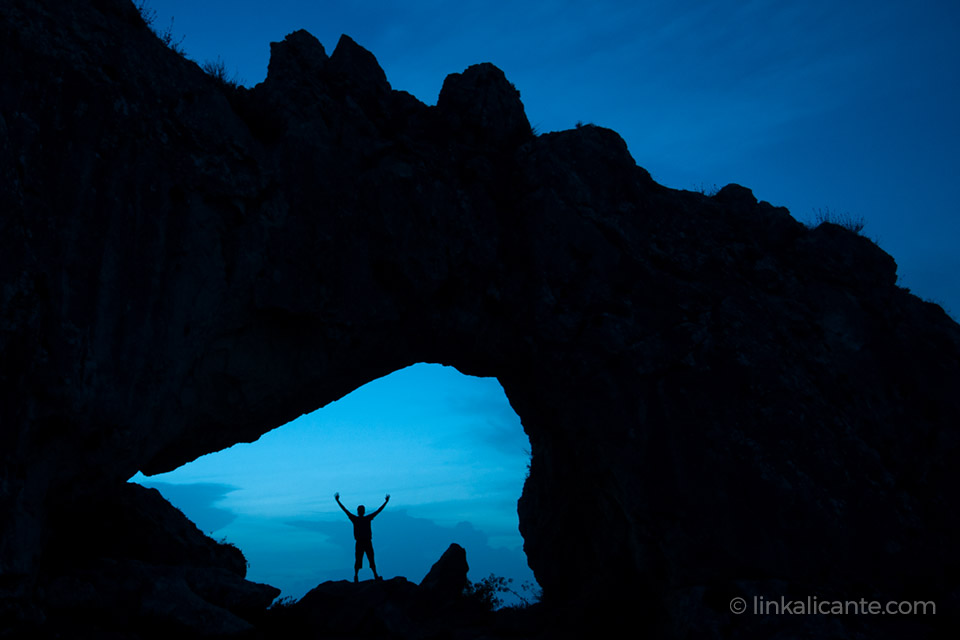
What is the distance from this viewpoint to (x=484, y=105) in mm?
18109

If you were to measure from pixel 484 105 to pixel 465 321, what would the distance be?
19.8 ft

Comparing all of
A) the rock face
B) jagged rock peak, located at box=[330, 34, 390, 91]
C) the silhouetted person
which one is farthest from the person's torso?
jagged rock peak, located at box=[330, 34, 390, 91]

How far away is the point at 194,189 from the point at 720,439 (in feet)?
38.0

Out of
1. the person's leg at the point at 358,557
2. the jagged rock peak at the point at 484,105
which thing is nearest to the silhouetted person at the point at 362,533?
the person's leg at the point at 358,557

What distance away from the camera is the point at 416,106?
17.5m

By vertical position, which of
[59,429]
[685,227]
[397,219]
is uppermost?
[685,227]

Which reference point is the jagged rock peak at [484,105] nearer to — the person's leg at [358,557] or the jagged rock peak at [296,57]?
the jagged rock peak at [296,57]

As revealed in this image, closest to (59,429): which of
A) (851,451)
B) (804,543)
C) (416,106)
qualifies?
(416,106)

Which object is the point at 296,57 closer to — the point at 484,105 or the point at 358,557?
the point at 484,105

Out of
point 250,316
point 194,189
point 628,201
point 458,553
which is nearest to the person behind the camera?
point 194,189

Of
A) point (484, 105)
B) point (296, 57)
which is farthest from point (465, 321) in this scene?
point (296, 57)

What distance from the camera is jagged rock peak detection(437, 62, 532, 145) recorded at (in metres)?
17.9

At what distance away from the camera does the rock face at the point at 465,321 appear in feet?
36.0

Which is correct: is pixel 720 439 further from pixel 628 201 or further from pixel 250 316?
pixel 250 316
